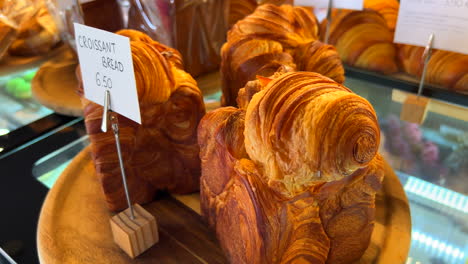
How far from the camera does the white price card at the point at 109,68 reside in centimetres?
64

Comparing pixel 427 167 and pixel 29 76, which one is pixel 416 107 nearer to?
pixel 427 167

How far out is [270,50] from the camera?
0.94 m

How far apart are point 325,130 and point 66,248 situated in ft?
1.84

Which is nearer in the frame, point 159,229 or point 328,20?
point 159,229

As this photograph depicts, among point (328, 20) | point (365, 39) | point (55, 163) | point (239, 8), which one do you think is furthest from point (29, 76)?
point (365, 39)

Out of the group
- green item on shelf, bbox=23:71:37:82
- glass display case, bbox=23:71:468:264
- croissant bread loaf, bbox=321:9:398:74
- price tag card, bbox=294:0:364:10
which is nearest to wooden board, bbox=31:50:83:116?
green item on shelf, bbox=23:71:37:82

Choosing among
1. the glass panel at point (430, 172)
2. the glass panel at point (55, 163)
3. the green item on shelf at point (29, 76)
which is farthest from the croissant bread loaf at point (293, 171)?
the green item on shelf at point (29, 76)

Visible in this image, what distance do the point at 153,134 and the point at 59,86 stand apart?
614 millimetres

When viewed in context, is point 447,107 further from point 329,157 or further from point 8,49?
point 8,49

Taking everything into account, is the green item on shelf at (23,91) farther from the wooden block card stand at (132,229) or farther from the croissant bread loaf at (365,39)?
the croissant bread loaf at (365,39)

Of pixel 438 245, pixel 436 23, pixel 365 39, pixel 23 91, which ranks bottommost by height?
pixel 438 245

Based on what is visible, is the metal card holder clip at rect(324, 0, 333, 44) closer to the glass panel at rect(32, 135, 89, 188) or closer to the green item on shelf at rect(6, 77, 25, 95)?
the glass panel at rect(32, 135, 89, 188)

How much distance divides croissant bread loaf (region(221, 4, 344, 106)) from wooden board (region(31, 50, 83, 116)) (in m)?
0.49

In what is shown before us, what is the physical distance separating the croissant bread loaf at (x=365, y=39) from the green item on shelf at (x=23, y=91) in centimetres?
99
